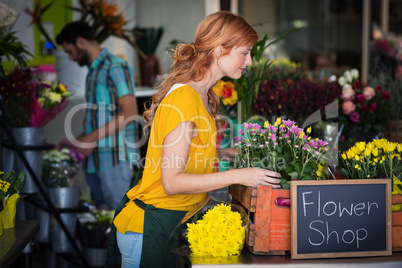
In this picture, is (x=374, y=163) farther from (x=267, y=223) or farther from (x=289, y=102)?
(x=289, y=102)

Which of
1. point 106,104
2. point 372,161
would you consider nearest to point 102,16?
point 106,104

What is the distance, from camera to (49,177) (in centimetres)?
312

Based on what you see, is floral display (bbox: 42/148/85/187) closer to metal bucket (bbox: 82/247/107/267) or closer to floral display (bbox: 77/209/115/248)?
floral display (bbox: 77/209/115/248)

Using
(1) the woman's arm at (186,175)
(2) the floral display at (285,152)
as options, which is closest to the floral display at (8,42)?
(1) the woman's arm at (186,175)

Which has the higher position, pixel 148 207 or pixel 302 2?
pixel 302 2

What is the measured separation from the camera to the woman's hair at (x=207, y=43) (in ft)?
5.17

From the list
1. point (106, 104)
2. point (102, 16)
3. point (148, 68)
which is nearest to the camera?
point (106, 104)

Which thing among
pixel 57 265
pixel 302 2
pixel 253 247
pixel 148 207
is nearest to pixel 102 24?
pixel 57 265

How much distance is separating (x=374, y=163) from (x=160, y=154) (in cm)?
66

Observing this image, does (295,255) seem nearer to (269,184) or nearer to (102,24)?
(269,184)

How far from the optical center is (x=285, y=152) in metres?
1.55

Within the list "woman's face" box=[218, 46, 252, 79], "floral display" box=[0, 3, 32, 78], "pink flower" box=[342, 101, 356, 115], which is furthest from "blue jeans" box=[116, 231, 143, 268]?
"pink flower" box=[342, 101, 356, 115]

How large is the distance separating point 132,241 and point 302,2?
599 cm

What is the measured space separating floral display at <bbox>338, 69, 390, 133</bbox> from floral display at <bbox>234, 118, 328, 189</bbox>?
47.9 inches
